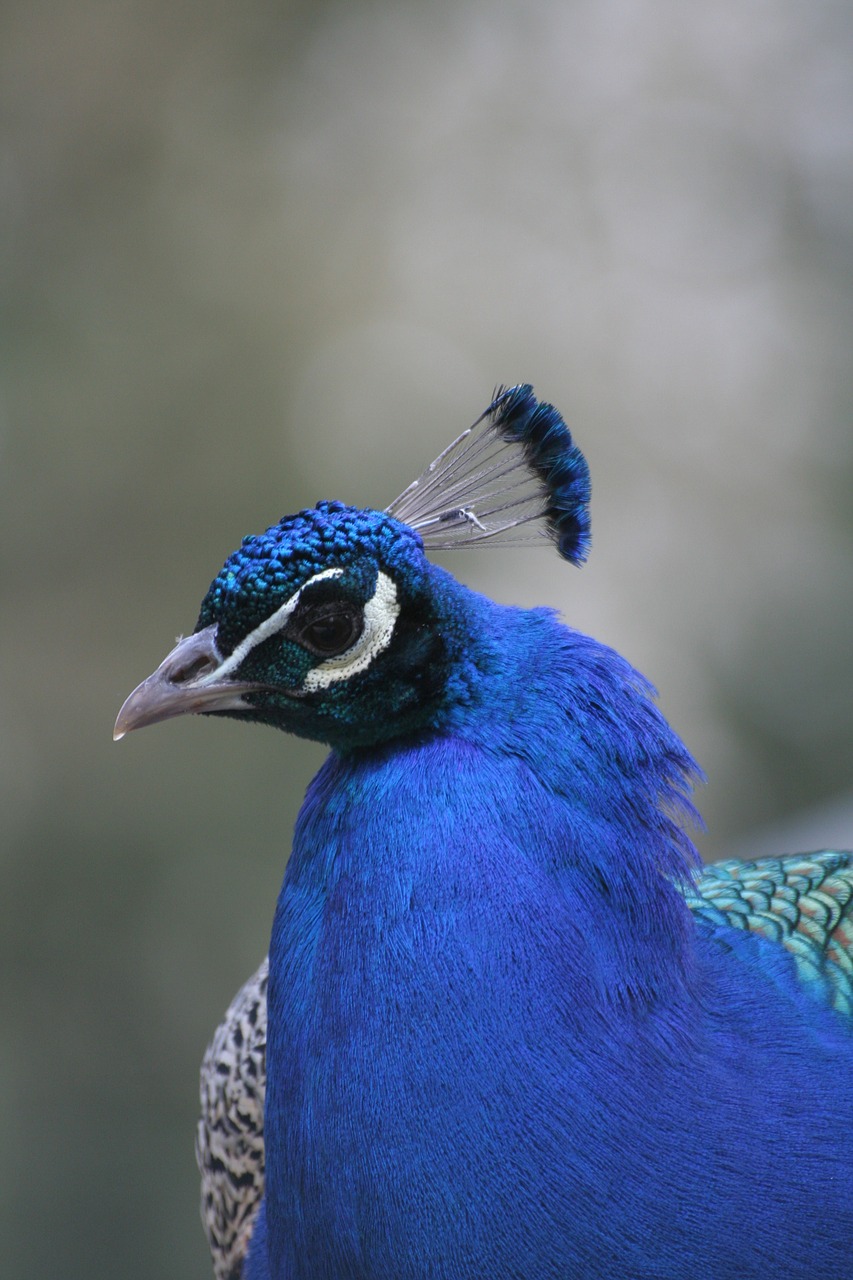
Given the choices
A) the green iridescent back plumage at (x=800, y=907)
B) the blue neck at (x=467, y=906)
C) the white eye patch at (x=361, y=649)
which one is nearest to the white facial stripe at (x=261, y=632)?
the white eye patch at (x=361, y=649)

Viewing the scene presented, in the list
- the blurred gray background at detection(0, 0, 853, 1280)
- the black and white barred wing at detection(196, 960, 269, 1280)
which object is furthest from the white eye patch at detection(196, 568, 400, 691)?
the blurred gray background at detection(0, 0, 853, 1280)

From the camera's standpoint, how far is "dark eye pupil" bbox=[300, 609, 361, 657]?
1.00 m

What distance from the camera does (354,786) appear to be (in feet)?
3.44

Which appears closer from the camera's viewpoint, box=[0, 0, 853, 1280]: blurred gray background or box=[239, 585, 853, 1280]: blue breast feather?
box=[239, 585, 853, 1280]: blue breast feather

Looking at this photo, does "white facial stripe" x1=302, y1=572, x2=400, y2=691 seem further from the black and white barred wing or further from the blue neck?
the black and white barred wing

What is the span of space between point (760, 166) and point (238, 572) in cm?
285

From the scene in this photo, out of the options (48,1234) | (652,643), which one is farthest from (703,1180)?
(652,643)

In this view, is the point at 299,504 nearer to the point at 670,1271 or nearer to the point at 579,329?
the point at 579,329

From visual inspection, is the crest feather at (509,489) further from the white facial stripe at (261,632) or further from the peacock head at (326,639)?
the white facial stripe at (261,632)

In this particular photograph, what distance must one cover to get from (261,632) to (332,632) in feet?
0.18

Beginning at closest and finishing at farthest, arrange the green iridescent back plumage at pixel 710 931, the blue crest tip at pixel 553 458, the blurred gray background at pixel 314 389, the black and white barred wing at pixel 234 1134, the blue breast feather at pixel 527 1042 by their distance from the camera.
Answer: the blue breast feather at pixel 527 1042, the blue crest tip at pixel 553 458, the green iridescent back plumage at pixel 710 931, the black and white barred wing at pixel 234 1134, the blurred gray background at pixel 314 389

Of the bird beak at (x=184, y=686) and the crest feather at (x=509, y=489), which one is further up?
the crest feather at (x=509, y=489)

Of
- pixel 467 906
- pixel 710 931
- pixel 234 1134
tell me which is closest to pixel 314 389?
pixel 234 1134

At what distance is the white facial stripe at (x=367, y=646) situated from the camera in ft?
3.33
